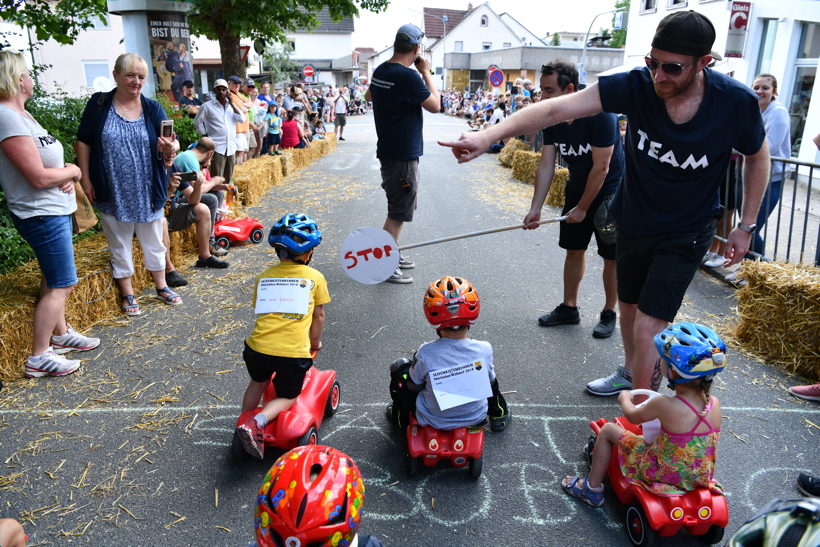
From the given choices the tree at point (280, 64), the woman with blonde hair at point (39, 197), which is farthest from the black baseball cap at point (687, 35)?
the tree at point (280, 64)

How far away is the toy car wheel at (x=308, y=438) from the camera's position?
303cm

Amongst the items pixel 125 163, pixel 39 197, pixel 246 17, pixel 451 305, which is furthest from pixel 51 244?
pixel 246 17

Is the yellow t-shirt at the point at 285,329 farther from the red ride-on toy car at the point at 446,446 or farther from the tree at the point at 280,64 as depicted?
the tree at the point at 280,64

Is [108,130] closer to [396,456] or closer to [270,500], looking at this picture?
[396,456]

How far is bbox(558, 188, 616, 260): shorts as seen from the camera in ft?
14.8

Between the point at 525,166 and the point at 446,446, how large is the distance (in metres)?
10.6

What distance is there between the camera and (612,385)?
381cm

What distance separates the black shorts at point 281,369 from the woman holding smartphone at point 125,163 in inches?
104

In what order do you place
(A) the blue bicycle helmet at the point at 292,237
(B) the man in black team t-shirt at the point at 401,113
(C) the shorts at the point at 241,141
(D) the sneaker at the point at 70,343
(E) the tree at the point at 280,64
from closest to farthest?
(A) the blue bicycle helmet at the point at 292,237 < (D) the sneaker at the point at 70,343 < (B) the man in black team t-shirt at the point at 401,113 < (C) the shorts at the point at 241,141 < (E) the tree at the point at 280,64

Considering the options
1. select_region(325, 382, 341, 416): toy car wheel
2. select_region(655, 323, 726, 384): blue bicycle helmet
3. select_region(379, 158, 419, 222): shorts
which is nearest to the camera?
select_region(655, 323, 726, 384): blue bicycle helmet

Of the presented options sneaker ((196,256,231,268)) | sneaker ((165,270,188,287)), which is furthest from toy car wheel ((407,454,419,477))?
sneaker ((196,256,231,268))

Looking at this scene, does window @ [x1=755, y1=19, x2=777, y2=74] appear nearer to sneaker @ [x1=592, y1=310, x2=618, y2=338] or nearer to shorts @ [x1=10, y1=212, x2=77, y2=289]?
sneaker @ [x1=592, y1=310, x2=618, y2=338]

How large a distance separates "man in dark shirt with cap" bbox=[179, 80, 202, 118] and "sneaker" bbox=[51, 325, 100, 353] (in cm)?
968

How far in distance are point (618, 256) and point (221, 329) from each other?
3.31 meters
